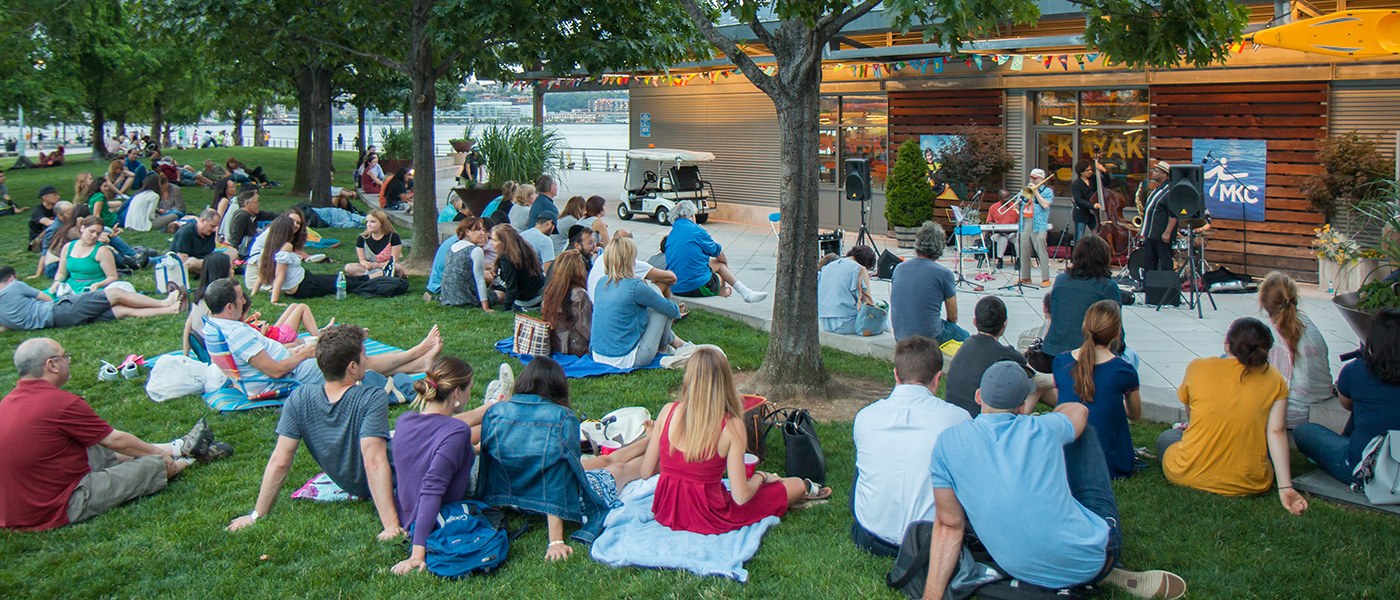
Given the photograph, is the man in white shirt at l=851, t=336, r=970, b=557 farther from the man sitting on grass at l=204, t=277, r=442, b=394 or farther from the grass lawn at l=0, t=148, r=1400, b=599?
the man sitting on grass at l=204, t=277, r=442, b=394

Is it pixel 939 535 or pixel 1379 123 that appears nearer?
pixel 939 535

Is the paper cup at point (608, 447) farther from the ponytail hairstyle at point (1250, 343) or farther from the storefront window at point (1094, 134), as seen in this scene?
the storefront window at point (1094, 134)

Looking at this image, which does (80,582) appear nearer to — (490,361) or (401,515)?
(401,515)

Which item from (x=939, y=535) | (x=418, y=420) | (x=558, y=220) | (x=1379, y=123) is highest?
(x=1379, y=123)

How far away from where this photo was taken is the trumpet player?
13859 mm

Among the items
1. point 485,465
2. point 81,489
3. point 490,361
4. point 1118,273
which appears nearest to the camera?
point 485,465

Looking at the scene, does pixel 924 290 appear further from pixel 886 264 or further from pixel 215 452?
pixel 886 264

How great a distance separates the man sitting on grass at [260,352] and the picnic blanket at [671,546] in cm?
238

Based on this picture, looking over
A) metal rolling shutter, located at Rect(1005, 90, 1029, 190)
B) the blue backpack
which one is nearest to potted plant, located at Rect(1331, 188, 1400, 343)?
the blue backpack

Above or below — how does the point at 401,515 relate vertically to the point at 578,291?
below

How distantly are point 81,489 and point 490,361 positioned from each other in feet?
12.6

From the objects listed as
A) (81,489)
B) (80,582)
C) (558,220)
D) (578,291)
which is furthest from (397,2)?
(80,582)

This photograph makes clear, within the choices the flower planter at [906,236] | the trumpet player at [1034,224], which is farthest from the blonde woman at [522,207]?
the flower planter at [906,236]

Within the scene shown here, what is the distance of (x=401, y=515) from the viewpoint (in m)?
5.45
